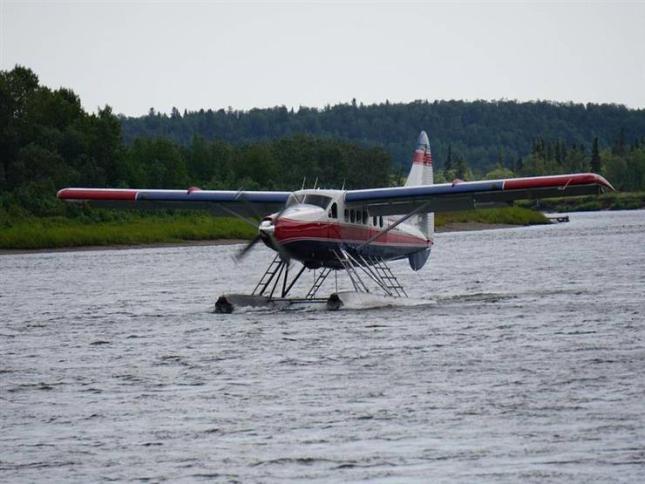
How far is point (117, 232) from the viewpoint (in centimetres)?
6669

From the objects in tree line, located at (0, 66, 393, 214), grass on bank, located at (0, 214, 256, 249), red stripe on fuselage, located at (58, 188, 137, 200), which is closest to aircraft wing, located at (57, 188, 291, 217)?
red stripe on fuselage, located at (58, 188, 137, 200)

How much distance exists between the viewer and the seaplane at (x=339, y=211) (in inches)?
915

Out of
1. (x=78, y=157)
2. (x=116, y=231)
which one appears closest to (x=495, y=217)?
(x=78, y=157)

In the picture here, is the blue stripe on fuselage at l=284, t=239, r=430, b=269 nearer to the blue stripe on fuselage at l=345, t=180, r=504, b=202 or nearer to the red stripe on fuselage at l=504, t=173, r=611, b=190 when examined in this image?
the blue stripe on fuselage at l=345, t=180, r=504, b=202

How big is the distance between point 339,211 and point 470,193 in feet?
8.30

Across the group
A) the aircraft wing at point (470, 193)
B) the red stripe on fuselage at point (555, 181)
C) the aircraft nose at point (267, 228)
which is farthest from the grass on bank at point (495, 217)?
the aircraft nose at point (267, 228)

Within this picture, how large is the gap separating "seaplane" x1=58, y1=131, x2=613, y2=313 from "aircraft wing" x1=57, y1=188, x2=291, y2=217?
0.07 ft

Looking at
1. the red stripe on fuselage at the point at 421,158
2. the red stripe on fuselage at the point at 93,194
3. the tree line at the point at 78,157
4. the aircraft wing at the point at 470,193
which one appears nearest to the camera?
the aircraft wing at the point at 470,193

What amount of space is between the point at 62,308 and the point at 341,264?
6.56m

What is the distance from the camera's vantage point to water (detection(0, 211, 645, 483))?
35.3 feet

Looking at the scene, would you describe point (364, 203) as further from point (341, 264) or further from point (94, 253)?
point (94, 253)

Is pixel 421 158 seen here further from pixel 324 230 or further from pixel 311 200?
pixel 324 230

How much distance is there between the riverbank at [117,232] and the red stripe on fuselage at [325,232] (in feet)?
124

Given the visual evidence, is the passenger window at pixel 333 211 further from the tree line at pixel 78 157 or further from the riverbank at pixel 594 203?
the riverbank at pixel 594 203
